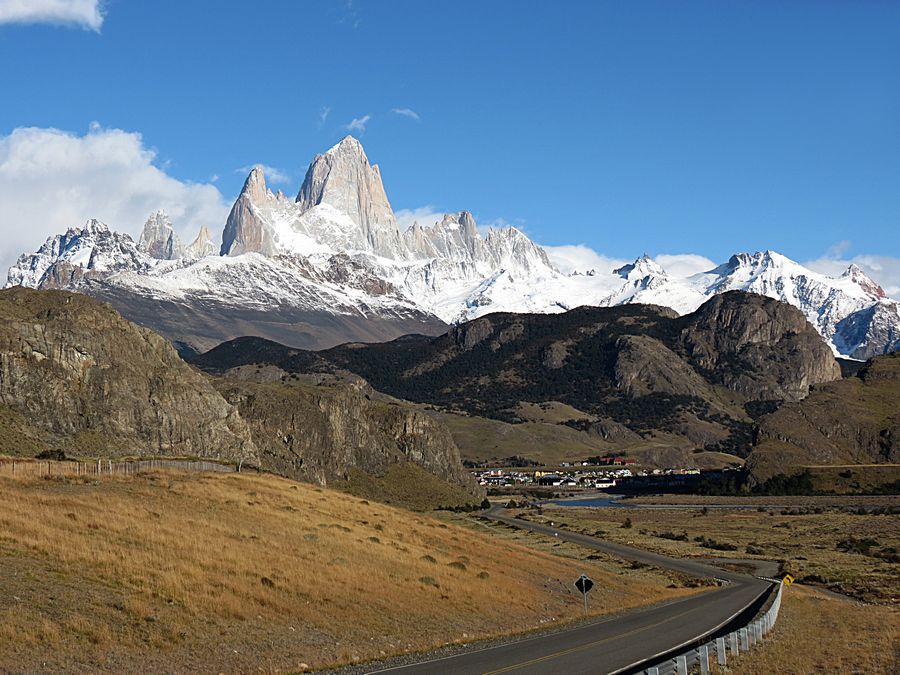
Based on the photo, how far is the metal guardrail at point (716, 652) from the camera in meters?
26.1

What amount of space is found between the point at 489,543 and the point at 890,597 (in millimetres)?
27531

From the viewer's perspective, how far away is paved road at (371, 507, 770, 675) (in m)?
30.4

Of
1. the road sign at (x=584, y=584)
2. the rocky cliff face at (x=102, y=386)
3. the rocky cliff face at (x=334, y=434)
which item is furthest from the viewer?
the rocky cliff face at (x=334, y=434)

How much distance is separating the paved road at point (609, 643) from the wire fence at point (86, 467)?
106ft

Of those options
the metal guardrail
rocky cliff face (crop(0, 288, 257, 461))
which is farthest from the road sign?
rocky cliff face (crop(0, 288, 257, 461))

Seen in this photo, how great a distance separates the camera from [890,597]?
214ft

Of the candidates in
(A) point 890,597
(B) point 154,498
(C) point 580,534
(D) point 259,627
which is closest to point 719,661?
(D) point 259,627

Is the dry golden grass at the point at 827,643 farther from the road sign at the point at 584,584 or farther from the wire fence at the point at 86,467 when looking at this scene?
the wire fence at the point at 86,467

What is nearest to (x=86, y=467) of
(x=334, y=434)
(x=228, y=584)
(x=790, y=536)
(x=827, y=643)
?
(x=228, y=584)

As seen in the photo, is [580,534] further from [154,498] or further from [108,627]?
[108,627]

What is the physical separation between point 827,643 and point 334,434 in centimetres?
12380

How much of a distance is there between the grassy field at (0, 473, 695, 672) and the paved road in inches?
115

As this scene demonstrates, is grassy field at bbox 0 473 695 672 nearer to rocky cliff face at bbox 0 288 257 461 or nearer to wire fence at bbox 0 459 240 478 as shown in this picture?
wire fence at bbox 0 459 240 478

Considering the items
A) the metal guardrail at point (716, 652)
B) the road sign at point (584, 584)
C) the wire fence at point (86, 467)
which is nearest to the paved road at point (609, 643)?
the road sign at point (584, 584)
